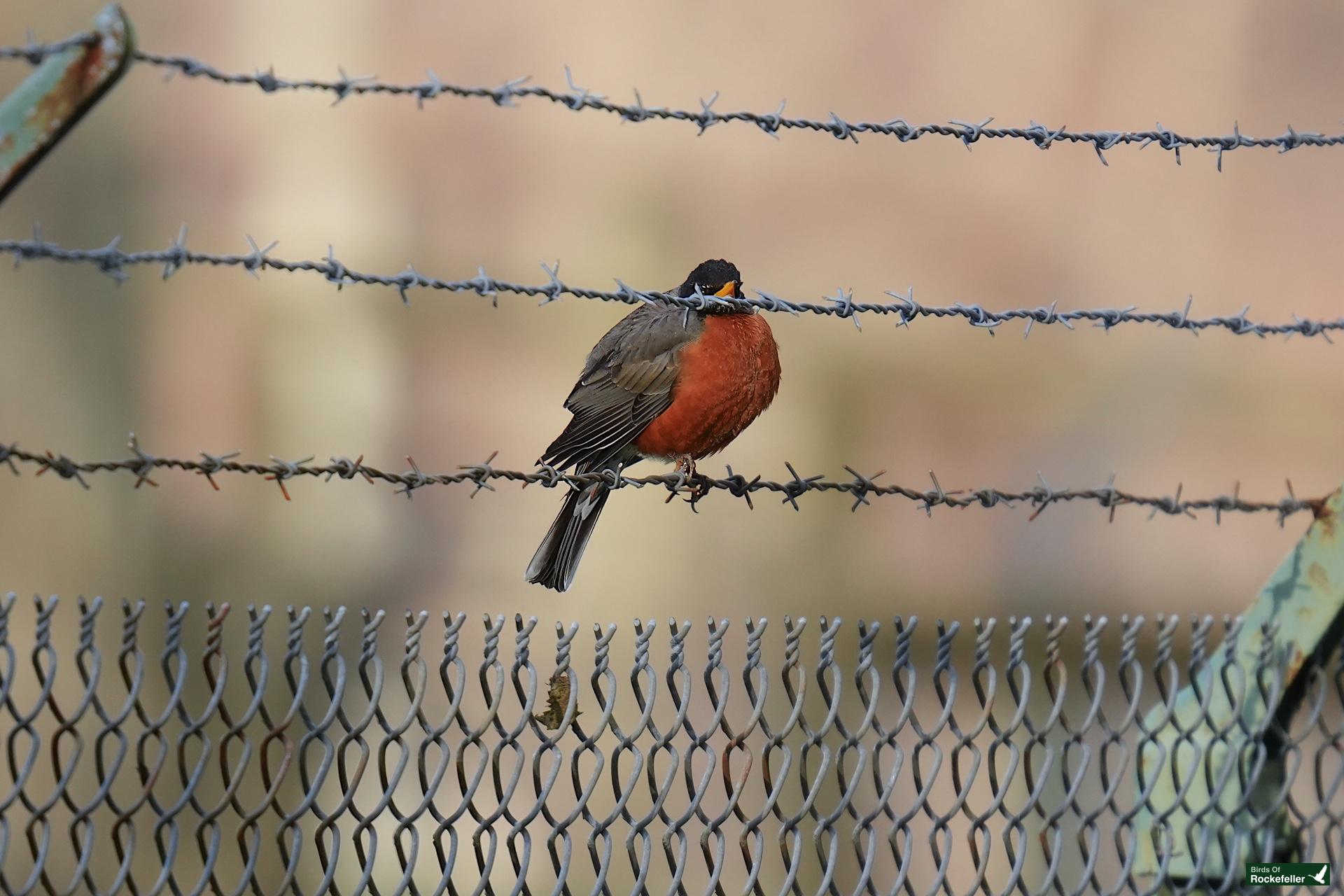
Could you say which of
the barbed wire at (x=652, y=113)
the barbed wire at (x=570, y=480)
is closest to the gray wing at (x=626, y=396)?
the barbed wire at (x=570, y=480)

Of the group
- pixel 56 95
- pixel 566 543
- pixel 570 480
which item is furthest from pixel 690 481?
pixel 56 95

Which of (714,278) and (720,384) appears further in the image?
(714,278)

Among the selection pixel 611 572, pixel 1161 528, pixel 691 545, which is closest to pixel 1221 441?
pixel 1161 528

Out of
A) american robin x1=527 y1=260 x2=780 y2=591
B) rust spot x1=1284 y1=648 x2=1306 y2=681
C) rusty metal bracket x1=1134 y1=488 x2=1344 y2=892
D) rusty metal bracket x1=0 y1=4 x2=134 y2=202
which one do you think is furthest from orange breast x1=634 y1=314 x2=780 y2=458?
rusty metal bracket x1=0 y1=4 x2=134 y2=202

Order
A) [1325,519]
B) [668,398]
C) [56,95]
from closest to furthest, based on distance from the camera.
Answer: [56,95], [1325,519], [668,398]

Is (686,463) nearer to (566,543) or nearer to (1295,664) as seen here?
(566,543)

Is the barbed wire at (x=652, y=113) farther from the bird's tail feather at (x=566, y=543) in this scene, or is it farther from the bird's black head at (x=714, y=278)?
the bird's tail feather at (x=566, y=543)

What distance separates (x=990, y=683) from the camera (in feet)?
8.67

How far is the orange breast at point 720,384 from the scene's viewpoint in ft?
12.7

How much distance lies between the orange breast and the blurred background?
3028 millimetres

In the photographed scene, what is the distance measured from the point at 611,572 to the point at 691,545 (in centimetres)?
46

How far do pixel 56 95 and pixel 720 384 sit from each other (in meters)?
2.23

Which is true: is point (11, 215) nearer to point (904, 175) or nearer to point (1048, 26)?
point (904, 175)

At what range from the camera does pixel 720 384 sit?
3.85 meters
